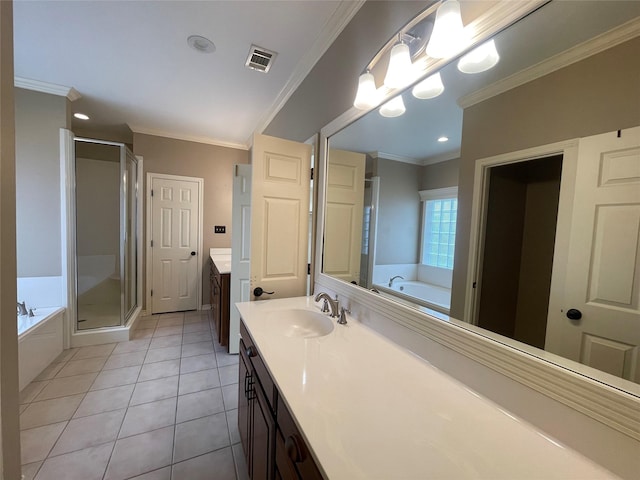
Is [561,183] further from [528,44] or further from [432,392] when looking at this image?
[432,392]

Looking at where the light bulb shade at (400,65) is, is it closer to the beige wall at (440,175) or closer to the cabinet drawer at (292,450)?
the beige wall at (440,175)

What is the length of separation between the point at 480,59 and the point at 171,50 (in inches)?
85.0

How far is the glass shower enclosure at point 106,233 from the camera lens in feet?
9.59

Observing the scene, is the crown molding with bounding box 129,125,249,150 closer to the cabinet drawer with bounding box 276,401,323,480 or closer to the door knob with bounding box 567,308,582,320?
the cabinet drawer with bounding box 276,401,323,480

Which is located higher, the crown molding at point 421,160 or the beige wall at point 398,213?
the crown molding at point 421,160

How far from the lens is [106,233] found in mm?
3217

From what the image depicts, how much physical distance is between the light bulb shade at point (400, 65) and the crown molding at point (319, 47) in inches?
24.0

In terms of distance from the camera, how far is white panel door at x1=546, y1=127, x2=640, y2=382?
1.85 ft

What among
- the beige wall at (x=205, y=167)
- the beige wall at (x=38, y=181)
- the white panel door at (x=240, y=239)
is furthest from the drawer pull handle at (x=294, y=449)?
the beige wall at (x=205, y=167)

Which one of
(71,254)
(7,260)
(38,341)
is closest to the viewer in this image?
(7,260)

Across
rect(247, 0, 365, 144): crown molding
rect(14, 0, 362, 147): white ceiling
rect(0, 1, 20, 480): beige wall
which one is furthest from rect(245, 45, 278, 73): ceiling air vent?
rect(0, 1, 20, 480): beige wall

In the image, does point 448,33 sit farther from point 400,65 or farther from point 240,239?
point 240,239

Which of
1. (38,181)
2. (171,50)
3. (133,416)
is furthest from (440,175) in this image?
(38,181)

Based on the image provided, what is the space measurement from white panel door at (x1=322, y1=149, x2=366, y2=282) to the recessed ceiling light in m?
1.21
